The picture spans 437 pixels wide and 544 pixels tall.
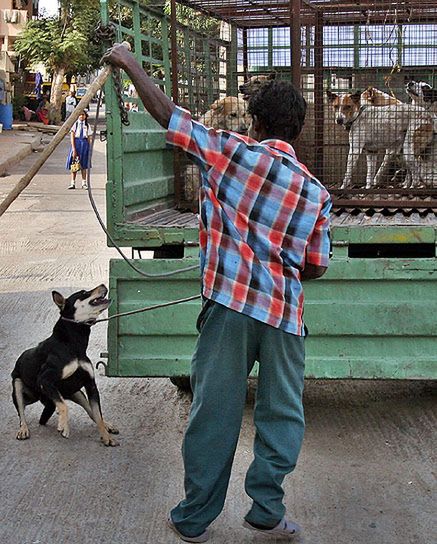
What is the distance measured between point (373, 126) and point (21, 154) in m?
23.6

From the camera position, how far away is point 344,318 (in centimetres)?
497

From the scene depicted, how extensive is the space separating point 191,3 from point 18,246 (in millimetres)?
6455

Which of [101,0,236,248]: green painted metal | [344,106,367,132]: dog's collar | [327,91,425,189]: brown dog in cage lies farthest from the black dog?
[344,106,367,132]: dog's collar

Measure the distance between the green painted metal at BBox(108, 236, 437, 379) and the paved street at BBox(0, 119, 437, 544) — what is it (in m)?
0.45

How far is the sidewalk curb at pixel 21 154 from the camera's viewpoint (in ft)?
80.8

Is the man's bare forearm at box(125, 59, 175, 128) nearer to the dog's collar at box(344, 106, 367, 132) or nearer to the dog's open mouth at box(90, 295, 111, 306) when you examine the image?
the dog's open mouth at box(90, 295, 111, 306)

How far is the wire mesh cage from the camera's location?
20.9ft

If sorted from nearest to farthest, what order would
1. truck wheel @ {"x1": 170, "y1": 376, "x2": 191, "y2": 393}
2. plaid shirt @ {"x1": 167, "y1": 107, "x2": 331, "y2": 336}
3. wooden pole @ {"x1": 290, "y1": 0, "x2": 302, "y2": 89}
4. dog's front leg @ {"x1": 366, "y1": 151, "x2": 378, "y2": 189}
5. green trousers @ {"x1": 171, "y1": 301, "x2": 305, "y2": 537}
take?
plaid shirt @ {"x1": 167, "y1": 107, "x2": 331, "y2": 336} → green trousers @ {"x1": 171, "y1": 301, "x2": 305, "y2": 537} → wooden pole @ {"x1": 290, "y1": 0, "x2": 302, "y2": 89} → truck wheel @ {"x1": 170, "y1": 376, "x2": 191, "y2": 393} → dog's front leg @ {"x1": 366, "y1": 151, "x2": 378, "y2": 189}

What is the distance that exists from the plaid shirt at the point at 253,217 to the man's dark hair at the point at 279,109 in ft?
0.24

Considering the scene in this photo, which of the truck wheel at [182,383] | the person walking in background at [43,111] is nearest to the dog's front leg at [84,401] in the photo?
the truck wheel at [182,383]

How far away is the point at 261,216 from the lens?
140 inches

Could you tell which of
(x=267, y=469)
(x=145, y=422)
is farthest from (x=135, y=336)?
(x=267, y=469)

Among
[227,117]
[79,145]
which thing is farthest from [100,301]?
[79,145]

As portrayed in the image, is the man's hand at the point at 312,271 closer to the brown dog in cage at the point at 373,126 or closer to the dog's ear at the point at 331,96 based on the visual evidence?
the brown dog in cage at the point at 373,126
